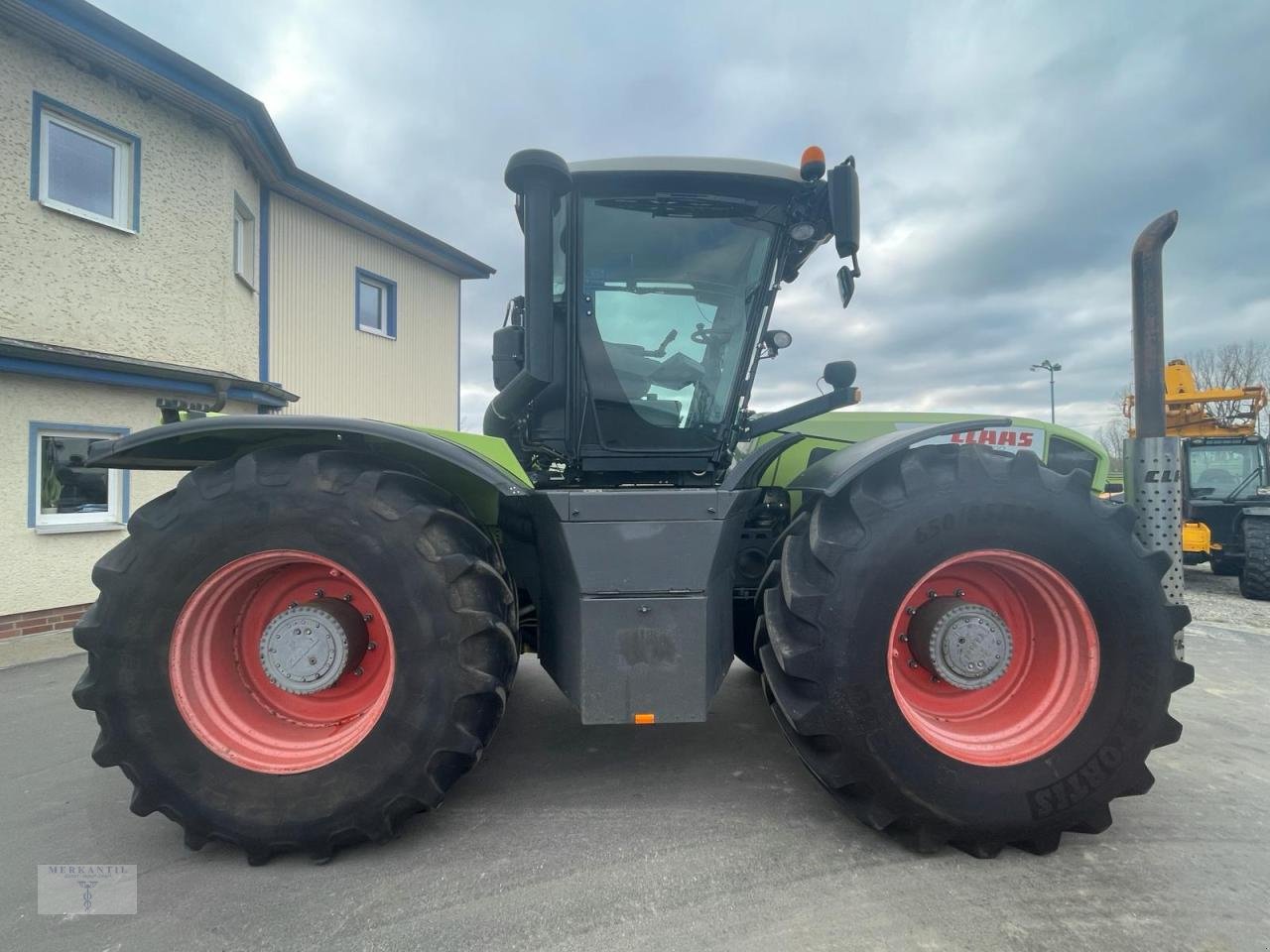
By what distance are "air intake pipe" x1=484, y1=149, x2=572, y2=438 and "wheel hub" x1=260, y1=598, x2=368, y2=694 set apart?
1020mm

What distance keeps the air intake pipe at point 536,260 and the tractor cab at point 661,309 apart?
16 mm

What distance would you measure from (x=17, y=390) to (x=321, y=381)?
3805 millimetres

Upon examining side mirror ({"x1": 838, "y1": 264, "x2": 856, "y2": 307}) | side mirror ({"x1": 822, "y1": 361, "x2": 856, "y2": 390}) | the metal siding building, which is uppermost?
the metal siding building

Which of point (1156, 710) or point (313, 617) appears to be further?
point (313, 617)

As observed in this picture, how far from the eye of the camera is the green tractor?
1.99 meters

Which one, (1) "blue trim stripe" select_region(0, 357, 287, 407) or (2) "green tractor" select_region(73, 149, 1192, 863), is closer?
(2) "green tractor" select_region(73, 149, 1192, 863)

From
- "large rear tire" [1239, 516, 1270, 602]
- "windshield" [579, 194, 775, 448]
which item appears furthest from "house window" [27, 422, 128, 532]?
"large rear tire" [1239, 516, 1270, 602]

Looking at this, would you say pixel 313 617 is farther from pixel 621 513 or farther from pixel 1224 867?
pixel 1224 867

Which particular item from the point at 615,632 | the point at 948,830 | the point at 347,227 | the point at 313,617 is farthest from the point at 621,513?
the point at 347,227

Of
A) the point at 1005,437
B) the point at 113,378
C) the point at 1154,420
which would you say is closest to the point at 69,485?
the point at 113,378

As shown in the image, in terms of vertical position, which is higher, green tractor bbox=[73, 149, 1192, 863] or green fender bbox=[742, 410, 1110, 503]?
green fender bbox=[742, 410, 1110, 503]

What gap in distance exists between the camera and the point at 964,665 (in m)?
2.18

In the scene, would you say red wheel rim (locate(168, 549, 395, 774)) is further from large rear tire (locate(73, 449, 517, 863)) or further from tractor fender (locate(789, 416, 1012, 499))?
tractor fender (locate(789, 416, 1012, 499))

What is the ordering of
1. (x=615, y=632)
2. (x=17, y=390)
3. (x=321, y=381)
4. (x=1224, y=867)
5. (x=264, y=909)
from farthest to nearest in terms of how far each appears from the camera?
(x=321, y=381)
(x=17, y=390)
(x=615, y=632)
(x=1224, y=867)
(x=264, y=909)
